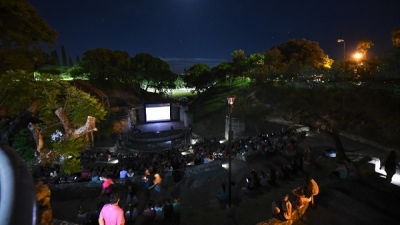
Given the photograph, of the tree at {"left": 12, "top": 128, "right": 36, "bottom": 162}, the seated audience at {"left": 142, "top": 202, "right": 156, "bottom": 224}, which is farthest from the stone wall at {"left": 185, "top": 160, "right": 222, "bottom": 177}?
the tree at {"left": 12, "top": 128, "right": 36, "bottom": 162}

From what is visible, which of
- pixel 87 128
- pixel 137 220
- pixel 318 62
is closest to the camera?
pixel 137 220

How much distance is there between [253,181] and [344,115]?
24.8 feet

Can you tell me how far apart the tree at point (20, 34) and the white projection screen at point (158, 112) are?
2854 cm

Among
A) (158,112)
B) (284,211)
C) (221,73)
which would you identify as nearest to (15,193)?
(284,211)

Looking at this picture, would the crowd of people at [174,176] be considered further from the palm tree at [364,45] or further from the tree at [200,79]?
the tree at [200,79]

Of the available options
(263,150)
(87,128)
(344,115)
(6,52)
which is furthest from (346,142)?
(6,52)

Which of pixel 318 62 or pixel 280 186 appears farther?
pixel 318 62

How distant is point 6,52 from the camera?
10.3 m

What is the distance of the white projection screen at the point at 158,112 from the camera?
40156 millimetres

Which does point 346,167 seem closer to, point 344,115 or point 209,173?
point 344,115

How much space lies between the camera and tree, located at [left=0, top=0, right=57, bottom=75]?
989cm

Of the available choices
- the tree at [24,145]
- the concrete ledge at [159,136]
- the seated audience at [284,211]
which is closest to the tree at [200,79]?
the concrete ledge at [159,136]

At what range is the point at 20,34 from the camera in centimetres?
1027

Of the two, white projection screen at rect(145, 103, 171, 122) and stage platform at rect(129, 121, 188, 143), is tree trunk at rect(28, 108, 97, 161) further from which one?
white projection screen at rect(145, 103, 171, 122)
